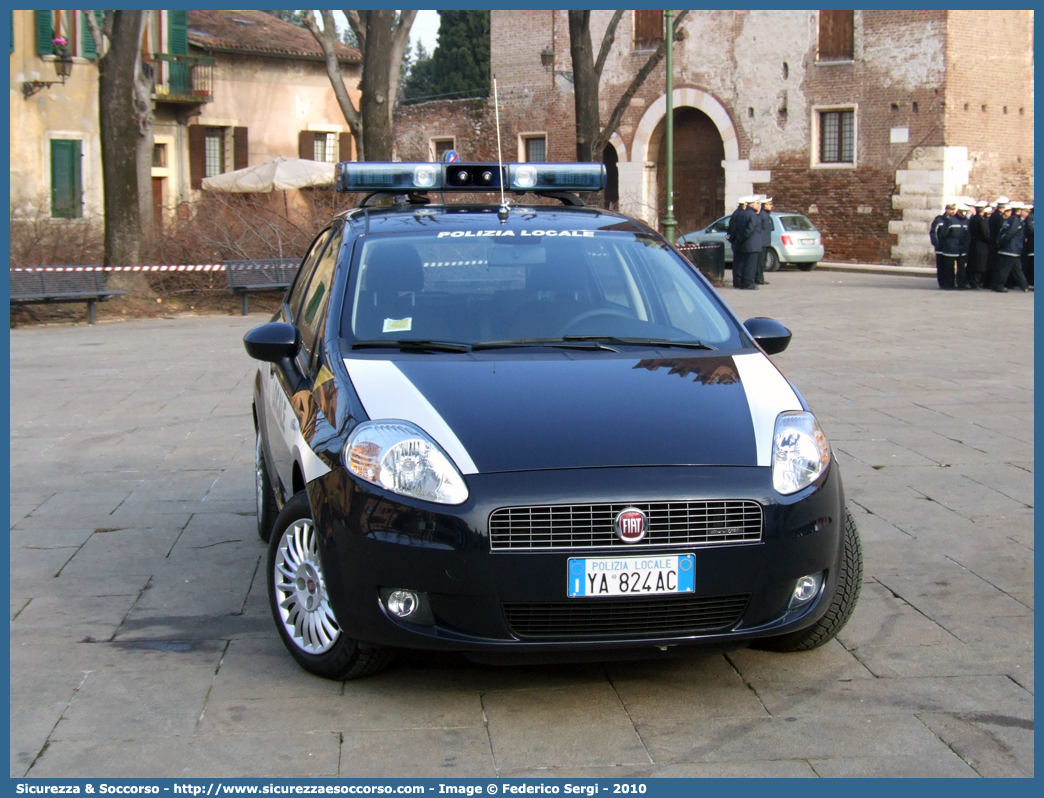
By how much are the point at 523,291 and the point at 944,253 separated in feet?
68.7

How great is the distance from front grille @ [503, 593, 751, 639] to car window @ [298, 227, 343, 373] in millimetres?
1484

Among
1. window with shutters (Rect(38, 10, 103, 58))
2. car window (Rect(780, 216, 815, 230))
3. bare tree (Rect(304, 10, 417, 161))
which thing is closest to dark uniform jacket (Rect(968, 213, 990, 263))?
car window (Rect(780, 216, 815, 230))

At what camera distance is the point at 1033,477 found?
7.79 metres

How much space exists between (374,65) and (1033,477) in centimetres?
1595

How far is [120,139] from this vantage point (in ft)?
63.9

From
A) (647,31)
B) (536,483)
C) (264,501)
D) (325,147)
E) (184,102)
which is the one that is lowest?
(264,501)

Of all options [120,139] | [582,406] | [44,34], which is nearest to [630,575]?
[582,406]

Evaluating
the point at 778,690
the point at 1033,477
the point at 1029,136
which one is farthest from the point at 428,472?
the point at 1029,136

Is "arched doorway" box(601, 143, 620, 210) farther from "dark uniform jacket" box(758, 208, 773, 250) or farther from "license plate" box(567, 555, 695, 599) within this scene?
"license plate" box(567, 555, 695, 599)

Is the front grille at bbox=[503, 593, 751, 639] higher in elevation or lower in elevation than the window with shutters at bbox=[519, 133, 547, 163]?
lower

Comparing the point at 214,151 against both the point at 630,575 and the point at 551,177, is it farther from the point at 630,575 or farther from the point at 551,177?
the point at 630,575

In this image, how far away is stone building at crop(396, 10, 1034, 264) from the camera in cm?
3259

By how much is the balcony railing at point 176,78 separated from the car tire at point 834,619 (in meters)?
32.8

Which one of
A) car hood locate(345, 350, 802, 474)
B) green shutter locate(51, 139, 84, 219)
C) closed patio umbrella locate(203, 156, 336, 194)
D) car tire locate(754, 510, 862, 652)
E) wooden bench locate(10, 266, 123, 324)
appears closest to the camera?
car hood locate(345, 350, 802, 474)
